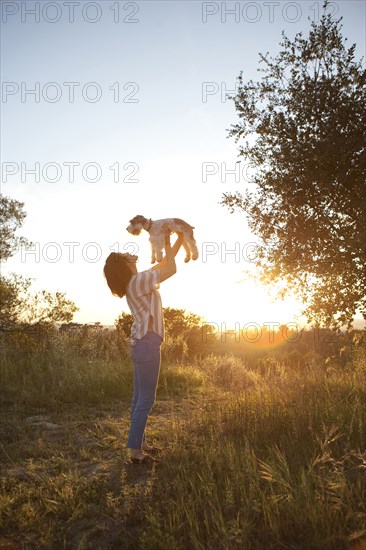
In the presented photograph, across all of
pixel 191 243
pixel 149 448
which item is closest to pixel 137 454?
pixel 149 448

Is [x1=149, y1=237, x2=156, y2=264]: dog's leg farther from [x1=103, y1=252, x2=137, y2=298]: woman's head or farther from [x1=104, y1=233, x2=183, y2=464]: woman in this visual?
[x1=103, y1=252, x2=137, y2=298]: woman's head

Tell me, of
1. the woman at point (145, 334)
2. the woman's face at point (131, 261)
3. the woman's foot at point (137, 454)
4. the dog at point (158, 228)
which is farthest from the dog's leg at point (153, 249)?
the woman's foot at point (137, 454)

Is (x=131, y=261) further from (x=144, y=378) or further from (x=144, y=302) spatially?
(x=144, y=378)

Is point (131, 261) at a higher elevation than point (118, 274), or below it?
higher

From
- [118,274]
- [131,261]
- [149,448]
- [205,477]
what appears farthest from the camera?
[149,448]

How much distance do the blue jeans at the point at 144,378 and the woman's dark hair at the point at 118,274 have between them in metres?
0.66

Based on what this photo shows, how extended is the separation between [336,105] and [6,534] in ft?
28.4

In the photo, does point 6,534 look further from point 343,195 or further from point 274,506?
point 343,195

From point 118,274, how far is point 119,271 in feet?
0.12

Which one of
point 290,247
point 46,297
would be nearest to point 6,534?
point 290,247

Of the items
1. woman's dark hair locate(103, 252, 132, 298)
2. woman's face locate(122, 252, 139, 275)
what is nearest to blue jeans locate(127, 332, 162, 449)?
woman's dark hair locate(103, 252, 132, 298)

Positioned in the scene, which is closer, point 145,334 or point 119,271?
point 145,334

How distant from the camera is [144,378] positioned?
5141 millimetres

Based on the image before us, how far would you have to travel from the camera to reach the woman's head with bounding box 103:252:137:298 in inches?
208
